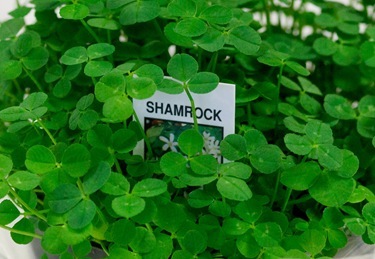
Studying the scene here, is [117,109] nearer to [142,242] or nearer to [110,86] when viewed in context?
[110,86]

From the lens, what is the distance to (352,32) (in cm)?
132

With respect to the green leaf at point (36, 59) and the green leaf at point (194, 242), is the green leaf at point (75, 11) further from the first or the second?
the green leaf at point (194, 242)

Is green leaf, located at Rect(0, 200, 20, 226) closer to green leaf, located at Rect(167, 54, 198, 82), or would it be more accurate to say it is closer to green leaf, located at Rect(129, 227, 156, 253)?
green leaf, located at Rect(129, 227, 156, 253)

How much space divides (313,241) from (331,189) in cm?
8

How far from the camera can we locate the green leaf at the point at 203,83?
3.23 feet

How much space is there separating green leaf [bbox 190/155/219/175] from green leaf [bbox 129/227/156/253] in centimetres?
11

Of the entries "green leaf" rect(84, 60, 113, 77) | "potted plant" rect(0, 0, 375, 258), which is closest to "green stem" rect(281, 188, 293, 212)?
"potted plant" rect(0, 0, 375, 258)

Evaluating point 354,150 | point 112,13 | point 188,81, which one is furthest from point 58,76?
point 354,150

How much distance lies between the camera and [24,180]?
921mm

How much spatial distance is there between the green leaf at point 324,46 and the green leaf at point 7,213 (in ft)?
2.08

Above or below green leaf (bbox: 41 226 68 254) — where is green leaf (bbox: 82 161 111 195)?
above

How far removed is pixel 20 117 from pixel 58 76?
7.4 inches

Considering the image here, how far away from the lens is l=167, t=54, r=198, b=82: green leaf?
1.00m

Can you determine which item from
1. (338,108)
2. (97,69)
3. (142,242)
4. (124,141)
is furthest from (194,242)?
(338,108)
